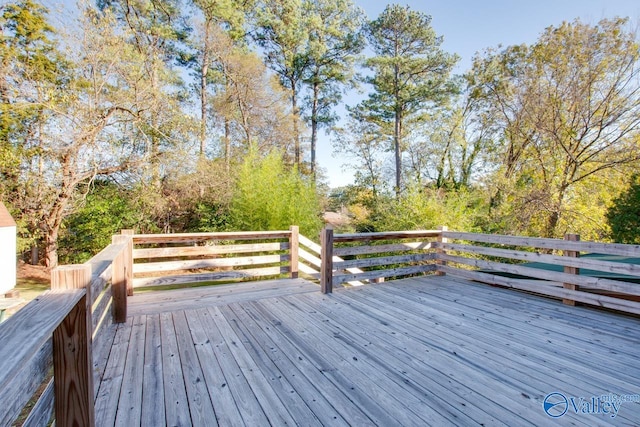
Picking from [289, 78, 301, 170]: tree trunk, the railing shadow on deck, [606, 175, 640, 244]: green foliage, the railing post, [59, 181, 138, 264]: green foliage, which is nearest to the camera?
the railing shadow on deck

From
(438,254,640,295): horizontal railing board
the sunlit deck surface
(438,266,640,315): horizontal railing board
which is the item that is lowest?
the sunlit deck surface

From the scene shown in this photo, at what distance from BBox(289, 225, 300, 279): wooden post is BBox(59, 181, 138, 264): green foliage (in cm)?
635

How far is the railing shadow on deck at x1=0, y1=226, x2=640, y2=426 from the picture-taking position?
2.89 ft

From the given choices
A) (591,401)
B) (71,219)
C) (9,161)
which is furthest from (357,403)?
(71,219)

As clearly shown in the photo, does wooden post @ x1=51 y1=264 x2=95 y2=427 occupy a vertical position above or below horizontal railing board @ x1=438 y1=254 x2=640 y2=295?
above

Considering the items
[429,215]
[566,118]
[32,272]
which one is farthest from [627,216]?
[32,272]

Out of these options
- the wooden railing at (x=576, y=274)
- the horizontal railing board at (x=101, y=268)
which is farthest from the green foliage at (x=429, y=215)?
the horizontal railing board at (x=101, y=268)

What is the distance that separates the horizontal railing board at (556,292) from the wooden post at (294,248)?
8.06 feet

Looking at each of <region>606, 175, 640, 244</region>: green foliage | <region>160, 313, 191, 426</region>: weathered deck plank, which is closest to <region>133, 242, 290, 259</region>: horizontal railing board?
<region>160, 313, 191, 426</region>: weathered deck plank

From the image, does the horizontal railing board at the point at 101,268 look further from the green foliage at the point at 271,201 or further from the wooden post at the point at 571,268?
the green foliage at the point at 271,201

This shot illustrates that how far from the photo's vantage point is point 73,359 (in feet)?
3.86

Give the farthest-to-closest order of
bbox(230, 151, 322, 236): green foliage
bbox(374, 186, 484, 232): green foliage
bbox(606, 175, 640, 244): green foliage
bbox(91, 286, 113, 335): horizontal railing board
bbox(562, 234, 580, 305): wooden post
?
bbox(230, 151, 322, 236): green foliage, bbox(606, 175, 640, 244): green foliage, bbox(374, 186, 484, 232): green foliage, bbox(562, 234, 580, 305): wooden post, bbox(91, 286, 113, 335): horizontal railing board

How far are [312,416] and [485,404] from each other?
946 mm

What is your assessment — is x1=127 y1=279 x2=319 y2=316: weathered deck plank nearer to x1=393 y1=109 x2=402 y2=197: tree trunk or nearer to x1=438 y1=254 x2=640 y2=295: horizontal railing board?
x1=438 y1=254 x2=640 y2=295: horizontal railing board
